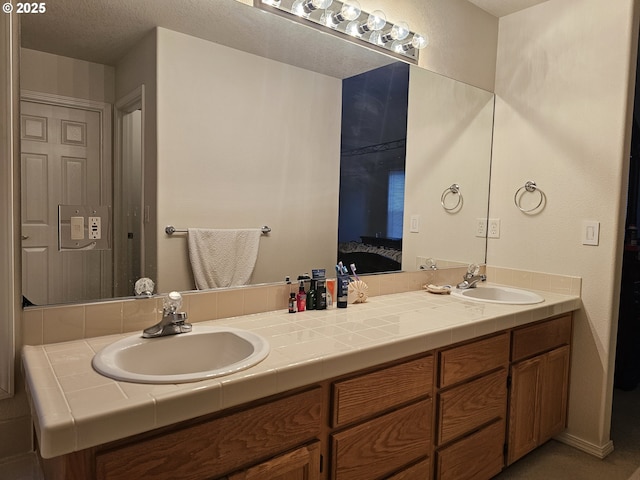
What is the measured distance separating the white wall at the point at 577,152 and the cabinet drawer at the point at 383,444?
1.25 m

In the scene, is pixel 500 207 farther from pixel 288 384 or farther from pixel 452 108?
pixel 288 384

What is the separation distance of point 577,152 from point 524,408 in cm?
135

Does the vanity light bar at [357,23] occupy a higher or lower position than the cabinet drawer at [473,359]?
higher

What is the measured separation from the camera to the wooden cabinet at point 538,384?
2.00 metres

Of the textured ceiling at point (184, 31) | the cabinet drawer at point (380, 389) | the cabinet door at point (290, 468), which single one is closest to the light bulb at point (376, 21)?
the textured ceiling at point (184, 31)

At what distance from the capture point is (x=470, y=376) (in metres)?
1.76

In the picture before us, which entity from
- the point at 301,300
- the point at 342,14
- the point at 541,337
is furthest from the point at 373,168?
the point at 541,337

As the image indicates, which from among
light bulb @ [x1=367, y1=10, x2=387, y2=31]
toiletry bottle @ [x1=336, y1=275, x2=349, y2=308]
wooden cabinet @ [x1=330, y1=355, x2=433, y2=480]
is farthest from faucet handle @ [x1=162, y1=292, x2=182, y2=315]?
light bulb @ [x1=367, y1=10, x2=387, y2=31]

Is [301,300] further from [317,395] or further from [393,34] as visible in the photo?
[393,34]

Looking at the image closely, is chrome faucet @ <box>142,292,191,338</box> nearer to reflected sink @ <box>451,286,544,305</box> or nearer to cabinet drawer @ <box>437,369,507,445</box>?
cabinet drawer @ <box>437,369,507,445</box>

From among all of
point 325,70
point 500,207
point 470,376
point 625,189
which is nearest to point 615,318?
point 625,189

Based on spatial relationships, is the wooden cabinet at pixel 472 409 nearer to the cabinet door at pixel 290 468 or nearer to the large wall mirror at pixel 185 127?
the cabinet door at pixel 290 468

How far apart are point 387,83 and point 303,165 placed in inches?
27.1

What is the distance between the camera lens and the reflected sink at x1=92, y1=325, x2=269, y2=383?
123 cm
